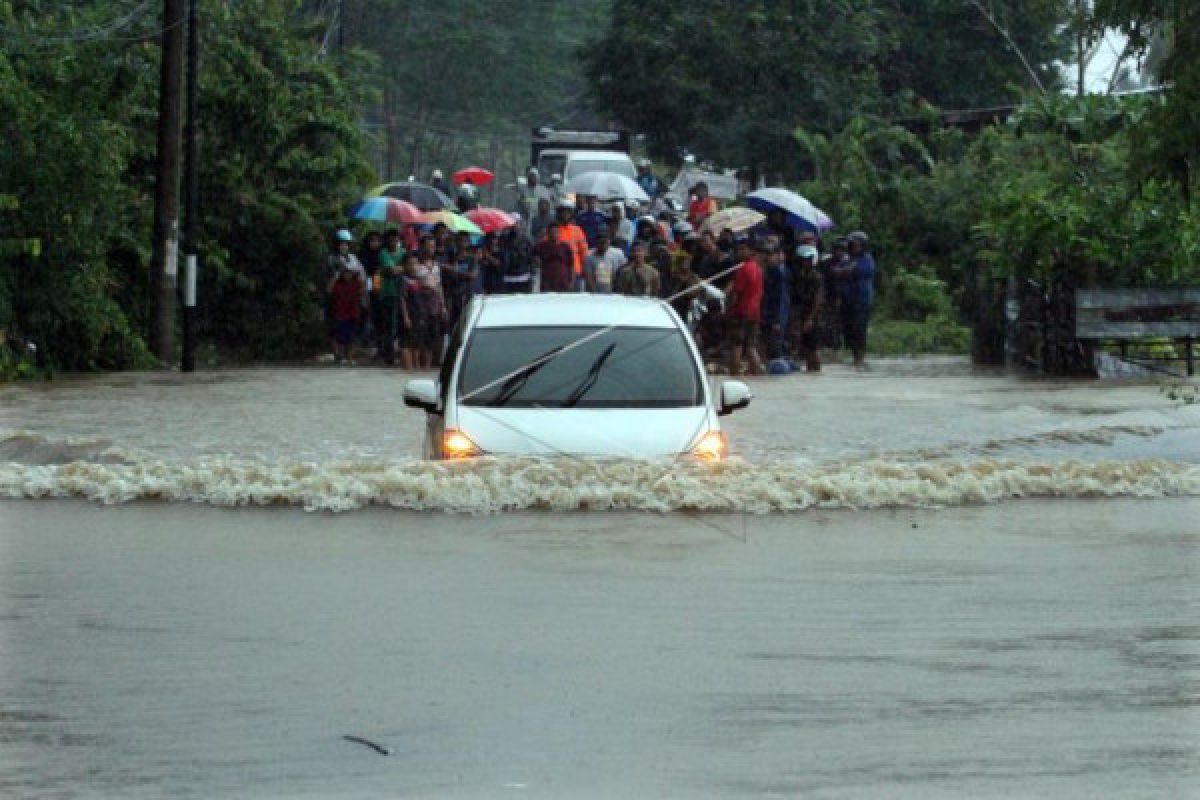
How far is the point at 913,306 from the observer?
41.8m

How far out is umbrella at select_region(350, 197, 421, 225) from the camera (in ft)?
121

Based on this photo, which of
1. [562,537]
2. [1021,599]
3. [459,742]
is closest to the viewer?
[459,742]

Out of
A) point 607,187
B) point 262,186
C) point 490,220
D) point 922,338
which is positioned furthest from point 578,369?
point 607,187

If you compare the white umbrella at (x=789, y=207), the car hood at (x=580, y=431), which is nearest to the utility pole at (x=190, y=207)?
the white umbrella at (x=789, y=207)

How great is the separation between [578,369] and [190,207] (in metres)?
18.4

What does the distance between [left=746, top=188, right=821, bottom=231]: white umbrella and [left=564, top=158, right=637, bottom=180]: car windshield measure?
1264cm

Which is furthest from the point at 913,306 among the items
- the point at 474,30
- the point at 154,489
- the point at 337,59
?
the point at 474,30

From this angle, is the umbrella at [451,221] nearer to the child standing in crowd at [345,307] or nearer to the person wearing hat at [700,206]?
the child standing in crowd at [345,307]

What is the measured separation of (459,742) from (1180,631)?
13.1 ft

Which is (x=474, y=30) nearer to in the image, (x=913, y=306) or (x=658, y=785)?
(x=913, y=306)

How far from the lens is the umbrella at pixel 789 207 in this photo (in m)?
37.9

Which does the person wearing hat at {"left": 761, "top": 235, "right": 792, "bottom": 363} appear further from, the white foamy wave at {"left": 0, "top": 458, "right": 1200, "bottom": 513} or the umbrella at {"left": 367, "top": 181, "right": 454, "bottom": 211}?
the white foamy wave at {"left": 0, "top": 458, "right": 1200, "bottom": 513}

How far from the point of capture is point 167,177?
32.2 metres

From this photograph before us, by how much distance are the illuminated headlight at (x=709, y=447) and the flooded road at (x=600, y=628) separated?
6.2 inches
